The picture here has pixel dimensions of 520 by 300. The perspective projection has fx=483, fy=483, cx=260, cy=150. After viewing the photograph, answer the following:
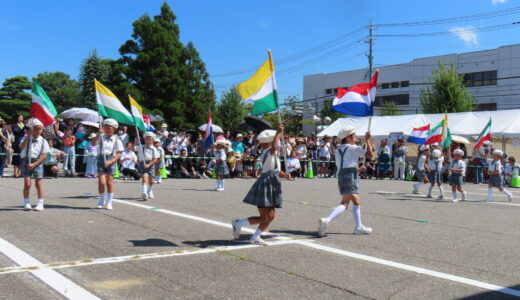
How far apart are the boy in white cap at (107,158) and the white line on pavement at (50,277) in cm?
384

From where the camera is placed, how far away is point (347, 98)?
9.44m

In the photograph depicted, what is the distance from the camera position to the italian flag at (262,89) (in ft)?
25.9

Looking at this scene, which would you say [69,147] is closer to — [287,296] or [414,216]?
[414,216]

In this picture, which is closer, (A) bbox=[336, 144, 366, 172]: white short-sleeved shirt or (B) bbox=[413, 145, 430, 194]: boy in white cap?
(A) bbox=[336, 144, 366, 172]: white short-sleeved shirt

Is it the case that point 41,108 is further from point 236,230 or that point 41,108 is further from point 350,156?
point 350,156

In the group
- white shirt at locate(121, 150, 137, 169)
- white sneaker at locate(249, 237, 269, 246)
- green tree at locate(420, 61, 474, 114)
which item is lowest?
white sneaker at locate(249, 237, 269, 246)

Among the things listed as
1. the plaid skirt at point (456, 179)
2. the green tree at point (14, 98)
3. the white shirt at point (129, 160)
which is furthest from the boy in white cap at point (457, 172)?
the green tree at point (14, 98)

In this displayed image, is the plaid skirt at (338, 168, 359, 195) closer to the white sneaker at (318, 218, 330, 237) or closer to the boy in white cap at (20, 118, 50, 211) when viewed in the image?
the white sneaker at (318, 218, 330, 237)

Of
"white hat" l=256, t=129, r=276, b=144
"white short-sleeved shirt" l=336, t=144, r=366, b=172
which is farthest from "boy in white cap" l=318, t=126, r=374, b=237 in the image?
"white hat" l=256, t=129, r=276, b=144

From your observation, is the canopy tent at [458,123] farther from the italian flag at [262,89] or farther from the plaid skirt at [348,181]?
the italian flag at [262,89]

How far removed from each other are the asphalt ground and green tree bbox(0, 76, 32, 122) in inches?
2653

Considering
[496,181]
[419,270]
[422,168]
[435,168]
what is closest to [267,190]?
[419,270]

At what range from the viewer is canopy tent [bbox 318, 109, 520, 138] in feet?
79.5

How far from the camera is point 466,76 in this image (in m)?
60.0
